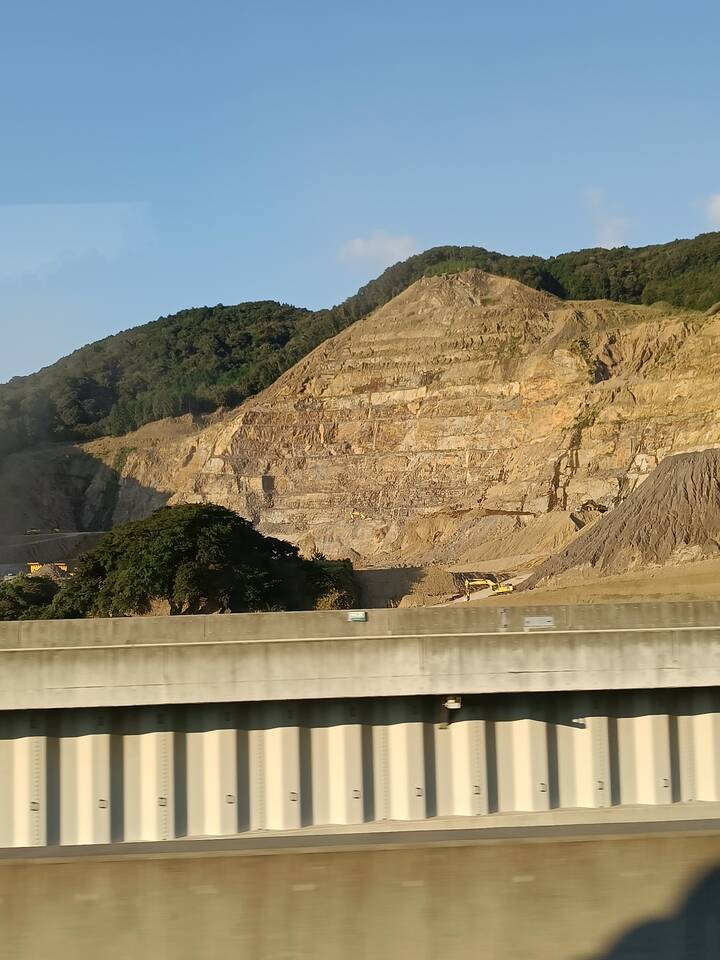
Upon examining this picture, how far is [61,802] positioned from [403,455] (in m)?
89.8

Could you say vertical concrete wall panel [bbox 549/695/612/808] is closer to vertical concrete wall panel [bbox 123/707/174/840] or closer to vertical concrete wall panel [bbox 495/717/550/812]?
vertical concrete wall panel [bbox 495/717/550/812]

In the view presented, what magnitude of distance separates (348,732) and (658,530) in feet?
157

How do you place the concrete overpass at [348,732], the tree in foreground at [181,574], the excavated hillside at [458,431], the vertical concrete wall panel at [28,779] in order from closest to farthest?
the vertical concrete wall panel at [28,779] → the concrete overpass at [348,732] → the tree in foreground at [181,574] → the excavated hillside at [458,431]

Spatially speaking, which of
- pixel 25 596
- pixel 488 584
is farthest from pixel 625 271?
pixel 25 596

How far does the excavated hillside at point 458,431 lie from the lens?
82.4 metres

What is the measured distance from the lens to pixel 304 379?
112000 mm

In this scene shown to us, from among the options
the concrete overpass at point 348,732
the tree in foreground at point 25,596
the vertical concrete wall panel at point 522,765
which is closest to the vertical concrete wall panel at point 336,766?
the concrete overpass at point 348,732

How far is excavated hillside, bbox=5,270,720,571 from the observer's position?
8238 cm

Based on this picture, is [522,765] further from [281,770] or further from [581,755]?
[281,770]

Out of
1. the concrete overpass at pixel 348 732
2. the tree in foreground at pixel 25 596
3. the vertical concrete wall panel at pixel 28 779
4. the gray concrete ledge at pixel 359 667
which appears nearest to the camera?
the vertical concrete wall panel at pixel 28 779

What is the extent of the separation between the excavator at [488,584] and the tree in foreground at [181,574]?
9028mm

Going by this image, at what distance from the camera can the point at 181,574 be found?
48656 millimetres

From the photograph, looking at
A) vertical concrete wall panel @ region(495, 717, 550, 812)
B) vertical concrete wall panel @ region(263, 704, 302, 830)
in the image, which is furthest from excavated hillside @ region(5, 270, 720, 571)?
vertical concrete wall panel @ region(263, 704, 302, 830)

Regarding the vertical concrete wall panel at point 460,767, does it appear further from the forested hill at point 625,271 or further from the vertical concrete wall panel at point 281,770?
the forested hill at point 625,271
